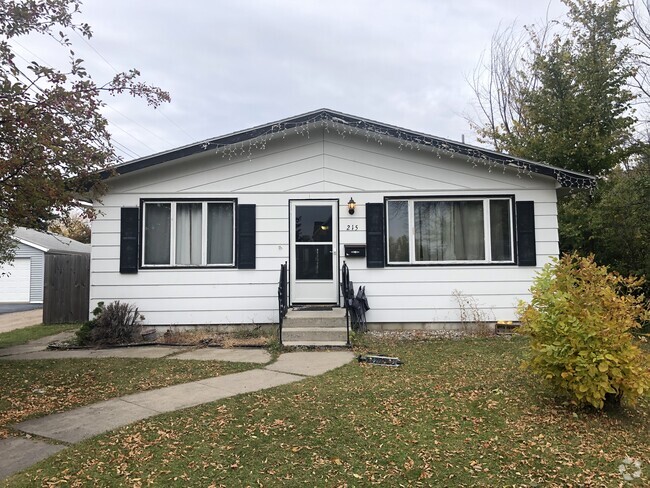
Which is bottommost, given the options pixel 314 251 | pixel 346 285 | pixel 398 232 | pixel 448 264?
pixel 346 285

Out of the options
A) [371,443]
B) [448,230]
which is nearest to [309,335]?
[448,230]

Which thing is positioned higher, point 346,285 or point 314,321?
point 346,285

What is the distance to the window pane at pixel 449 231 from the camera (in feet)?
27.9

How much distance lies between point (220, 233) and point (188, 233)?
0.61 m

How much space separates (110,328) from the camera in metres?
7.70

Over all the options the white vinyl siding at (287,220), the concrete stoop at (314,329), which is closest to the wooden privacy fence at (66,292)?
the white vinyl siding at (287,220)

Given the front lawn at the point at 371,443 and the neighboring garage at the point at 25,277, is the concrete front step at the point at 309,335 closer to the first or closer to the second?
the front lawn at the point at 371,443

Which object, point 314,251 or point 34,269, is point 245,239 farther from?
point 34,269

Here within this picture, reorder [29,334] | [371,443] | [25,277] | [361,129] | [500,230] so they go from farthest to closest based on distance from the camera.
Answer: [25,277], [29,334], [500,230], [361,129], [371,443]

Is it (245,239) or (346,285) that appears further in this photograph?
(245,239)

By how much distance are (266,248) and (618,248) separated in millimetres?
7618

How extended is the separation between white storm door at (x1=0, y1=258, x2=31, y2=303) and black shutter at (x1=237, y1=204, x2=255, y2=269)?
19.5 metres

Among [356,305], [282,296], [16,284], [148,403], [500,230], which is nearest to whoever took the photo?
[148,403]

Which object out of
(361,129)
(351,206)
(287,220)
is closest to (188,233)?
(287,220)
